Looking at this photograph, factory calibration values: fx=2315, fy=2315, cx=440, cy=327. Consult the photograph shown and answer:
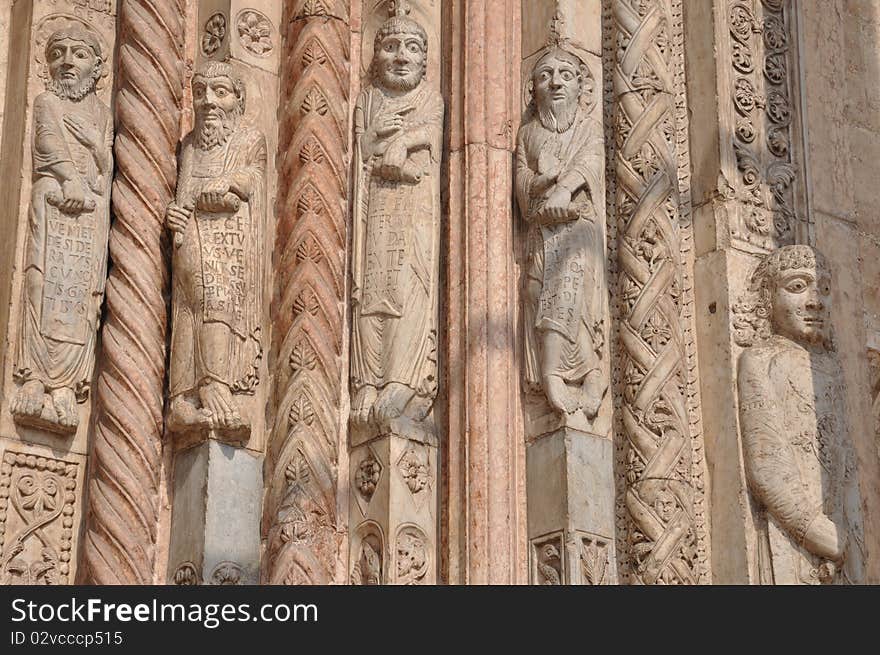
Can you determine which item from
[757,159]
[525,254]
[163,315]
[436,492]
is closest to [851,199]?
[757,159]

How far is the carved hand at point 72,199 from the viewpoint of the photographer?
853 cm

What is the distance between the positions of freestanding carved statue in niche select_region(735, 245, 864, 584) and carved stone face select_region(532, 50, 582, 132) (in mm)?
947

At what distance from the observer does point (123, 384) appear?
8414mm

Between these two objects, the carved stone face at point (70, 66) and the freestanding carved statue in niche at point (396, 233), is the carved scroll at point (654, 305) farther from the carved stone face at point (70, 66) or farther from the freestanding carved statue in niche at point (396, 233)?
the carved stone face at point (70, 66)

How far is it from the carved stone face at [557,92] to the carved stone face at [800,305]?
1.02 meters

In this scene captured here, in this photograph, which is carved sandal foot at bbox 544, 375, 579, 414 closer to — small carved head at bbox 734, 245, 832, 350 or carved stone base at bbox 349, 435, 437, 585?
carved stone base at bbox 349, 435, 437, 585

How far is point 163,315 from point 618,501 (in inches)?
71.7

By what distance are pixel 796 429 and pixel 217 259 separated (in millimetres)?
2226

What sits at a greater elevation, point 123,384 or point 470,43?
point 470,43

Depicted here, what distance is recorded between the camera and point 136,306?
8531mm

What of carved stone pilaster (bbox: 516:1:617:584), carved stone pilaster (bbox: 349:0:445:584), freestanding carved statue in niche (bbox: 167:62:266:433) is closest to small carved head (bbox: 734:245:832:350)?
carved stone pilaster (bbox: 516:1:617:584)

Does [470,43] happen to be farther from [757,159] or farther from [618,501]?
[618,501]

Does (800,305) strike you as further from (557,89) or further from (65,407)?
(65,407)

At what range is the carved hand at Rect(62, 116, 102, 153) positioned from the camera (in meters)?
8.63
